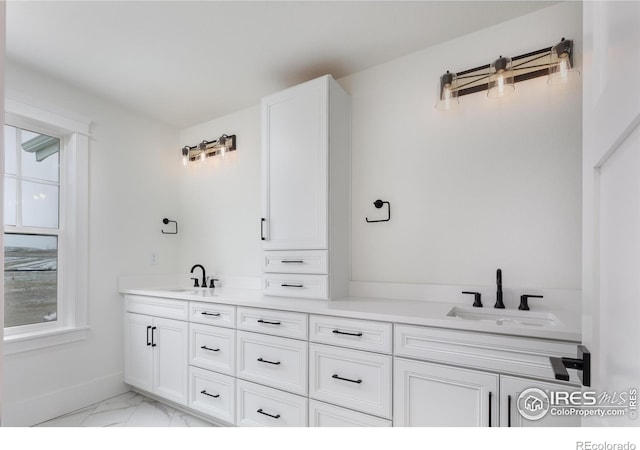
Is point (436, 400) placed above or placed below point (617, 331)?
below

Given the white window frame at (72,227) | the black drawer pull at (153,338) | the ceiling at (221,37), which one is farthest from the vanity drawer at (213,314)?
the ceiling at (221,37)

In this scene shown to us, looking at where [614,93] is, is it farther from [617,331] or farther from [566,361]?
[566,361]

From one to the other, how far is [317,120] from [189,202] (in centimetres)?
188

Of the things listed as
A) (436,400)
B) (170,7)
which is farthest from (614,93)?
(170,7)

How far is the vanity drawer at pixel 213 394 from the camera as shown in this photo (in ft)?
7.19

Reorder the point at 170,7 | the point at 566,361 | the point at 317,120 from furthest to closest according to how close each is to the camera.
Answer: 1. the point at 317,120
2. the point at 170,7
3. the point at 566,361

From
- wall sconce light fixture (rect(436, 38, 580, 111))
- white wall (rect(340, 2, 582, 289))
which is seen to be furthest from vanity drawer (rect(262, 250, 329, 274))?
wall sconce light fixture (rect(436, 38, 580, 111))

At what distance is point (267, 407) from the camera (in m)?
2.03

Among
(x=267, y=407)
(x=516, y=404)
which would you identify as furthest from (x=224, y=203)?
(x=516, y=404)

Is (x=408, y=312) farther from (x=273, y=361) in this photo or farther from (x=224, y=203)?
(x=224, y=203)

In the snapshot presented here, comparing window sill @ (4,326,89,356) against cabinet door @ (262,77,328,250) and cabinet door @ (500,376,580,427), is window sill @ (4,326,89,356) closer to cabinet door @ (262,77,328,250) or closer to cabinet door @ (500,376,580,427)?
cabinet door @ (262,77,328,250)

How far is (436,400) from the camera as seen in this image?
5.09ft

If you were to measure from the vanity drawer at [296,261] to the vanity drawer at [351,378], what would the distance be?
0.53 metres

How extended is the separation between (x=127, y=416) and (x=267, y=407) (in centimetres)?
126
